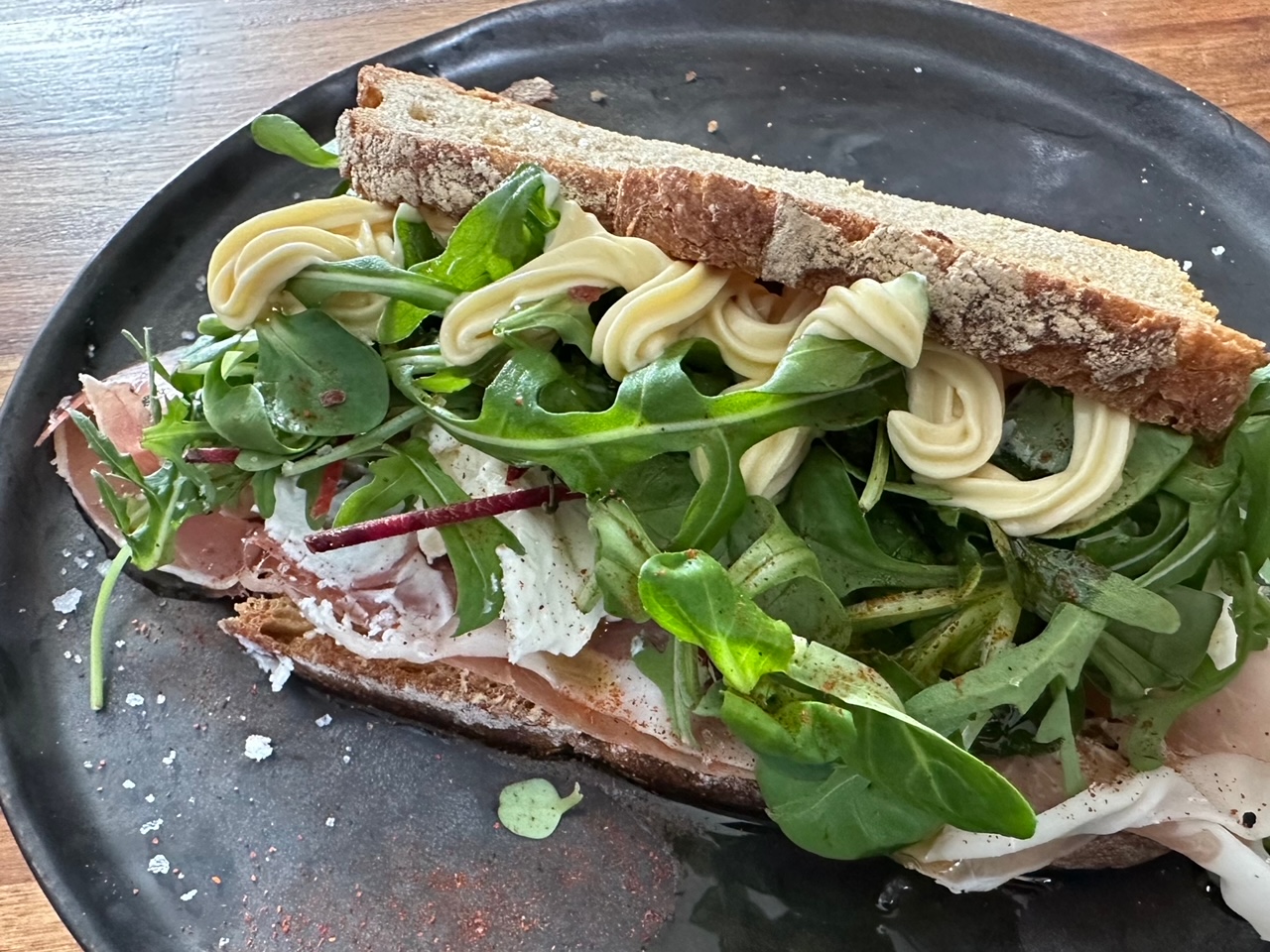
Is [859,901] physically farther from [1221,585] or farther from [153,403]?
[153,403]

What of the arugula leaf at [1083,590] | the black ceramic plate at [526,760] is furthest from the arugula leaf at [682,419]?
the black ceramic plate at [526,760]

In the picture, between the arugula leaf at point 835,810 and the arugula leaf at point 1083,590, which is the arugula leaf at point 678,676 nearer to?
the arugula leaf at point 835,810

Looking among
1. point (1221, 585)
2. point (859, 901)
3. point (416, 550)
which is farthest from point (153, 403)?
point (1221, 585)

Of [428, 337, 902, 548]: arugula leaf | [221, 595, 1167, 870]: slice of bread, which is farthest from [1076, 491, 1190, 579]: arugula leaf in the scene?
[221, 595, 1167, 870]: slice of bread

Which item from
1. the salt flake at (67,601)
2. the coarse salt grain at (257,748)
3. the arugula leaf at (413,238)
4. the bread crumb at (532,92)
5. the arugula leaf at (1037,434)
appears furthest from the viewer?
the bread crumb at (532,92)

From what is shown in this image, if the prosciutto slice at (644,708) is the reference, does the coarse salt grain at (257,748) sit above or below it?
below

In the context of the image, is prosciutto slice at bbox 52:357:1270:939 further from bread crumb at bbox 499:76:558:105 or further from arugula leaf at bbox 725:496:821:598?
bread crumb at bbox 499:76:558:105
